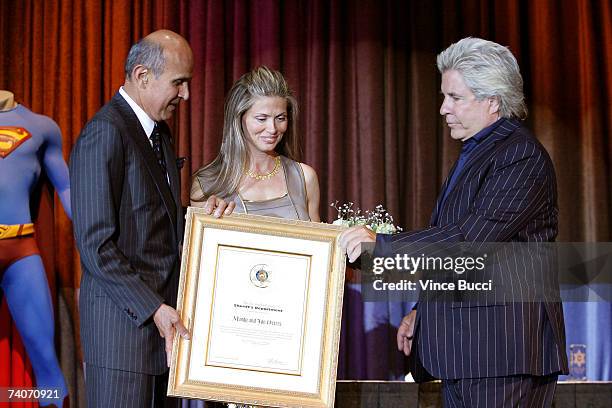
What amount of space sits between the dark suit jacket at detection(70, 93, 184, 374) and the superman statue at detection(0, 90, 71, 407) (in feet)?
5.01

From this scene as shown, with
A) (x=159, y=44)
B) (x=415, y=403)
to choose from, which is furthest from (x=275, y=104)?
(x=415, y=403)

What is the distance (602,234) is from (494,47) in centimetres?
301

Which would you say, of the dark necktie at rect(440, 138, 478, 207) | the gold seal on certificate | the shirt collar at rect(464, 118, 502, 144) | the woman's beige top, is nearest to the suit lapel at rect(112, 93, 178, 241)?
the gold seal on certificate

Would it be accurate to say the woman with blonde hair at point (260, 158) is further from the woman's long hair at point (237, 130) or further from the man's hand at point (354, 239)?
the man's hand at point (354, 239)

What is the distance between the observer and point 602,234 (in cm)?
524

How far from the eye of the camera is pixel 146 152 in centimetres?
262

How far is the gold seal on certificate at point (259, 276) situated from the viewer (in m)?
2.64

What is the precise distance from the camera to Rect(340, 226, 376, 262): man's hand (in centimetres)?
258

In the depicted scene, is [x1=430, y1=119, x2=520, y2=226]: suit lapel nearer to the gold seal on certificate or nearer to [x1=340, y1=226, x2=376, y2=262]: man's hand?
[x1=340, y1=226, x2=376, y2=262]: man's hand

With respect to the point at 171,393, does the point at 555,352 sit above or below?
above

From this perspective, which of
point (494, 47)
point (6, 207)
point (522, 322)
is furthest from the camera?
point (6, 207)

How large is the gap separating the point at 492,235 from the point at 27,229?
98.5 inches

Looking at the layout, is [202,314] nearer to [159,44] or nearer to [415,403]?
[159,44]

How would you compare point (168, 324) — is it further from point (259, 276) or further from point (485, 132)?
point (485, 132)
